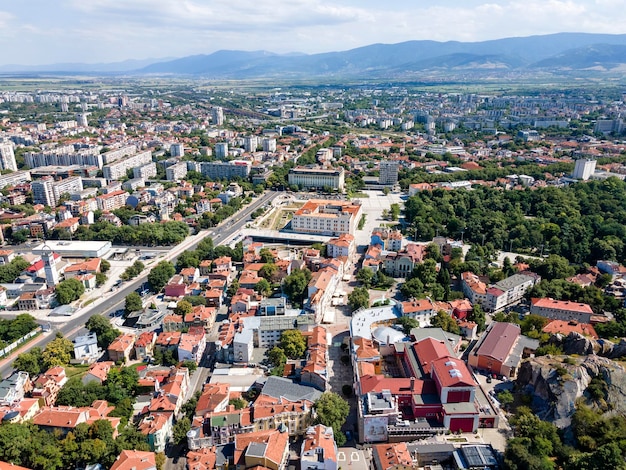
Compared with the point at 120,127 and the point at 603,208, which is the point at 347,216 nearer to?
the point at 603,208

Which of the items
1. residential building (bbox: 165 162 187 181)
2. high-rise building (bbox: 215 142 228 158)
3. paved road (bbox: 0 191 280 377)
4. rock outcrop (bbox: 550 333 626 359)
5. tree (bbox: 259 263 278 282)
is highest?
high-rise building (bbox: 215 142 228 158)

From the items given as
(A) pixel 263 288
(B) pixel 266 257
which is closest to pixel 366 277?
(A) pixel 263 288

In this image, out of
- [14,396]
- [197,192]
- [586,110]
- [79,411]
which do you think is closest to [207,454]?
[79,411]

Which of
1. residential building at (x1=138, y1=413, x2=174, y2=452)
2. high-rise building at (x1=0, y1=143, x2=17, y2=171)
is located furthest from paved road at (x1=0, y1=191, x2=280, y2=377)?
high-rise building at (x1=0, y1=143, x2=17, y2=171)

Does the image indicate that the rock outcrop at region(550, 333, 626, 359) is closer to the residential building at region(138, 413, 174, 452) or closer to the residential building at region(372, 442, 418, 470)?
the residential building at region(372, 442, 418, 470)

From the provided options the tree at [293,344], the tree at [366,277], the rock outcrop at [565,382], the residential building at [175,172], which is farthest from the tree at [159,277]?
the residential building at [175,172]

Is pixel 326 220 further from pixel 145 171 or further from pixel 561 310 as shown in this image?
pixel 145 171

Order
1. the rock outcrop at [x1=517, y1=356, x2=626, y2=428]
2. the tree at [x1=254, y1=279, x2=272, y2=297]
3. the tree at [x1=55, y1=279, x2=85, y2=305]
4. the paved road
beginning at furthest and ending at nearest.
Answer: the tree at [x1=254, y1=279, x2=272, y2=297] < the tree at [x1=55, y1=279, x2=85, y2=305] < the paved road < the rock outcrop at [x1=517, y1=356, x2=626, y2=428]
